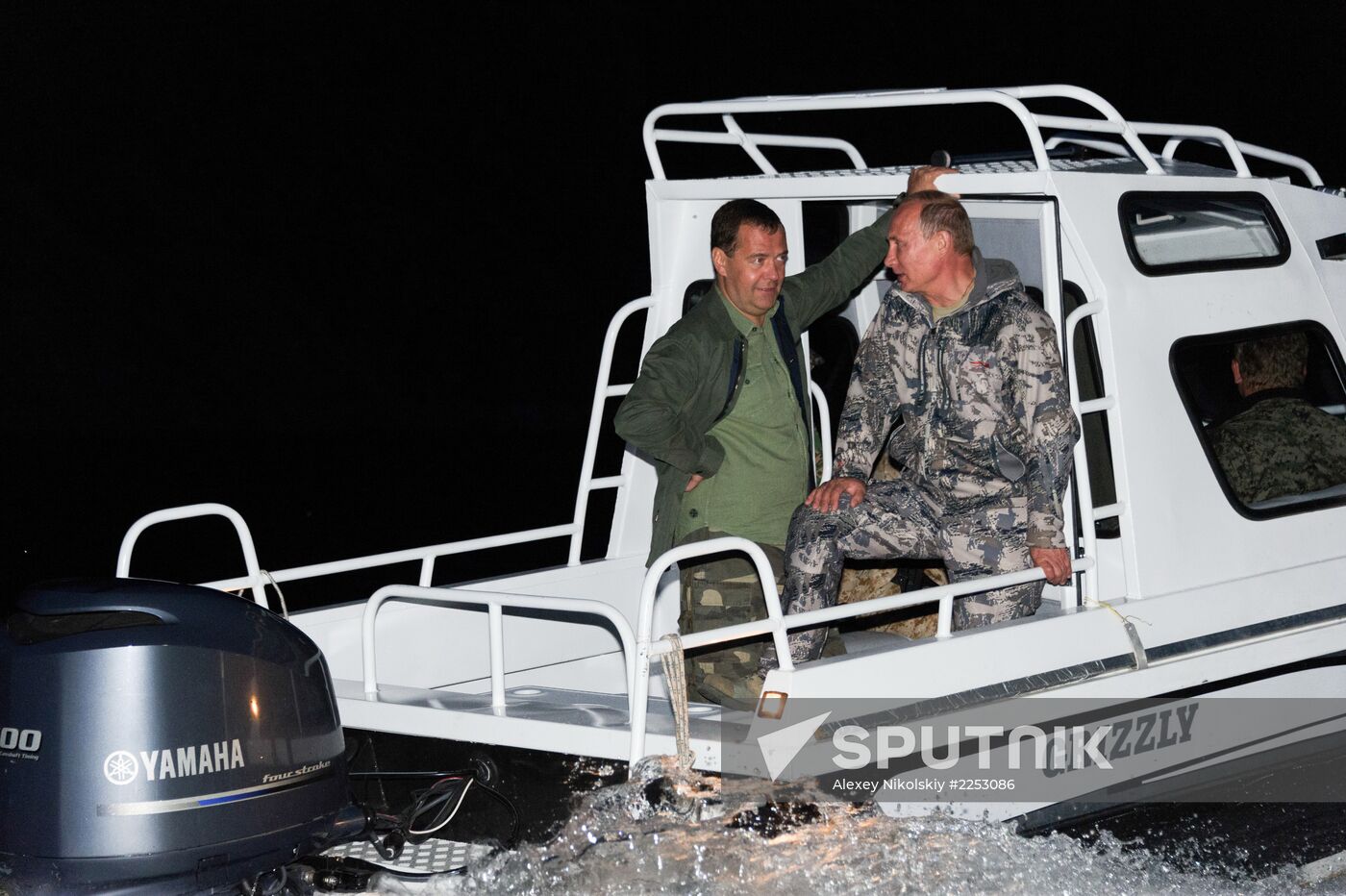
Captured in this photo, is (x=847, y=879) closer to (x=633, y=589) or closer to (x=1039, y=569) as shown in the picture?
(x=1039, y=569)

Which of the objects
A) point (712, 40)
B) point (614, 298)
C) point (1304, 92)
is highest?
point (712, 40)

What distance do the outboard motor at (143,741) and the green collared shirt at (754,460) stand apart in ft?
5.42

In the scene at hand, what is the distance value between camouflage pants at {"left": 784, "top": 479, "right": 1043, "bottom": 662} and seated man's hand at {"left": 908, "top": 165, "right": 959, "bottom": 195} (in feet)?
2.66

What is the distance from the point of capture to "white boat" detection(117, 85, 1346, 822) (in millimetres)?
3539

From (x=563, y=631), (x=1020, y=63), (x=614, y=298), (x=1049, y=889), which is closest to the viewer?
(x=1049, y=889)

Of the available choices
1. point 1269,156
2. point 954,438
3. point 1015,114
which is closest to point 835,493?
point 954,438

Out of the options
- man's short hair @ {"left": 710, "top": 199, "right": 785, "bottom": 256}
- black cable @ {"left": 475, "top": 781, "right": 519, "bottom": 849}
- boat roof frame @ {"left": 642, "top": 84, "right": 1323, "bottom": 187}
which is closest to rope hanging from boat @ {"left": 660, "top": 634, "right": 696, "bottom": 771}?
black cable @ {"left": 475, "top": 781, "right": 519, "bottom": 849}

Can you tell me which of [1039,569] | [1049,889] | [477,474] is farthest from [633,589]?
[477,474]

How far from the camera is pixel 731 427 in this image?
4.41 m

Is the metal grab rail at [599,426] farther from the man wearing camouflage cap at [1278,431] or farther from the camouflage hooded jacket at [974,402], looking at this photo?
the man wearing camouflage cap at [1278,431]

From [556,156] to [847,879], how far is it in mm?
18768

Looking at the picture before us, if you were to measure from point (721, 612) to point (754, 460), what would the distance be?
451 millimetres

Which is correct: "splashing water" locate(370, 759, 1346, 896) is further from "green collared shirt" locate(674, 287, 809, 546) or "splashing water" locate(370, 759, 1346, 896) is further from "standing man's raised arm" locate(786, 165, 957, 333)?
"standing man's raised arm" locate(786, 165, 957, 333)

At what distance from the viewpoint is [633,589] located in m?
5.23
